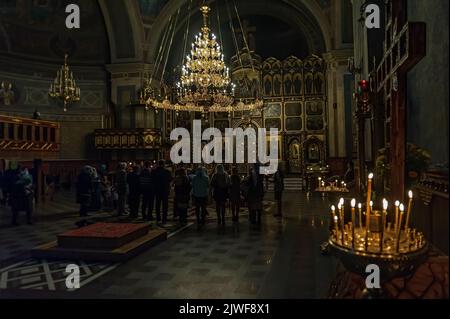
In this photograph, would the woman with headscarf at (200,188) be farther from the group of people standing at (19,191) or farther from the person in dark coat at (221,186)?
the group of people standing at (19,191)

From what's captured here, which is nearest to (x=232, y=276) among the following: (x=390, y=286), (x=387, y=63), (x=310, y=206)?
(x=390, y=286)

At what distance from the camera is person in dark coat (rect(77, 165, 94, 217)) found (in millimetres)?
9616

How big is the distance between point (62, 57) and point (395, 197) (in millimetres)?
18641

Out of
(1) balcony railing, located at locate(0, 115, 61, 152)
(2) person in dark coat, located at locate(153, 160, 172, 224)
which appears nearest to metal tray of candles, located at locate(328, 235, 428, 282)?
(2) person in dark coat, located at locate(153, 160, 172, 224)

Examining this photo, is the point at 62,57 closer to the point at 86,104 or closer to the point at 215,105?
the point at 86,104

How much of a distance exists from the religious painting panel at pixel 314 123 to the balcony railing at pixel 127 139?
8608mm

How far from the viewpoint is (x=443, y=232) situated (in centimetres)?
341

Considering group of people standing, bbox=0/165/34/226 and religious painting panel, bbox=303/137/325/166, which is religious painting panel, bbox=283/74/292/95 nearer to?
religious painting panel, bbox=303/137/325/166

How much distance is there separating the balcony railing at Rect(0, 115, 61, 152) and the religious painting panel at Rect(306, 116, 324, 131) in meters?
13.5

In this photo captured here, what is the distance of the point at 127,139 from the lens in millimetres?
18141

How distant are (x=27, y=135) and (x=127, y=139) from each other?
658 cm

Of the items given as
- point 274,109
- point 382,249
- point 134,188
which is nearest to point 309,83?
point 274,109

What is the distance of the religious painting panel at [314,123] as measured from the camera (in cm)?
2123

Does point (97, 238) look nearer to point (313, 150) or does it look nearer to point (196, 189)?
point (196, 189)
